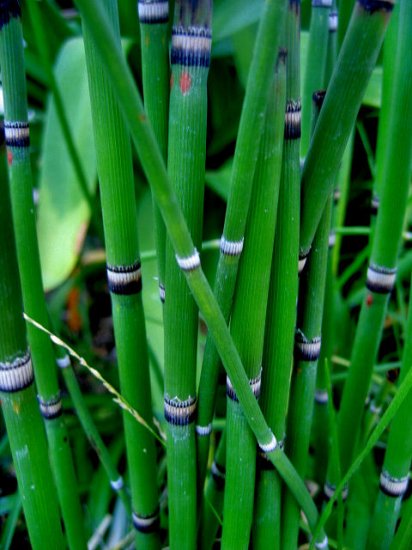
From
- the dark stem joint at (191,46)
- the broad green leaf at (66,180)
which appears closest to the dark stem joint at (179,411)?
the dark stem joint at (191,46)

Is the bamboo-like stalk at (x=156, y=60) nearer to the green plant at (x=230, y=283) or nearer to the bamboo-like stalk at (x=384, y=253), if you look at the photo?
the green plant at (x=230, y=283)

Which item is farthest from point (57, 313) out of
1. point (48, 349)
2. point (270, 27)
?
point (270, 27)

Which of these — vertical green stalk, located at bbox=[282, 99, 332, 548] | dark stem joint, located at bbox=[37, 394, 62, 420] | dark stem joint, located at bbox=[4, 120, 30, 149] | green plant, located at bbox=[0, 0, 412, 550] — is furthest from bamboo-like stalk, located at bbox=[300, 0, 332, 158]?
dark stem joint, located at bbox=[37, 394, 62, 420]

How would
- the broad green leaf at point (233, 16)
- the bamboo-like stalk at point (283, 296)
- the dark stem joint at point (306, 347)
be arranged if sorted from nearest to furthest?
the bamboo-like stalk at point (283, 296), the dark stem joint at point (306, 347), the broad green leaf at point (233, 16)

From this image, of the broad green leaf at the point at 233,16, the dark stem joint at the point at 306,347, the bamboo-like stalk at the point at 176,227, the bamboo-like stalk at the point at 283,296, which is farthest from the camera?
the broad green leaf at the point at 233,16

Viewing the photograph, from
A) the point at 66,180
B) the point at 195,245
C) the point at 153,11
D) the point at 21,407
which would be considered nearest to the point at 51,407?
the point at 21,407

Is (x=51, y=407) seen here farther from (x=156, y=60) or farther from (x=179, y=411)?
(x=156, y=60)

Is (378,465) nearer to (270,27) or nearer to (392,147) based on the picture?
(392,147)
